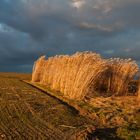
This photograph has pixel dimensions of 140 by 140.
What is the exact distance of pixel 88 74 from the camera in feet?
56.4

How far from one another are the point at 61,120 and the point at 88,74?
5.24 metres

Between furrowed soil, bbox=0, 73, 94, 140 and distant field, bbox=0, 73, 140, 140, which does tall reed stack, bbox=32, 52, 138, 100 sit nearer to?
distant field, bbox=0, 73, 140, 140

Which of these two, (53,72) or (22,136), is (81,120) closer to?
(22,136)

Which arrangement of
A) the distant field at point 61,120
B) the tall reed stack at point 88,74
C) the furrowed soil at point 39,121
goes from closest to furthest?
the furrowed soil at point 39,121 < the distant field at point 61,120 < the tall reed stack at point 88,74

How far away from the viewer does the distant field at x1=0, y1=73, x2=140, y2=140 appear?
1013 cm

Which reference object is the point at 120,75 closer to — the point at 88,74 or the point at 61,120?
the point at 88,74

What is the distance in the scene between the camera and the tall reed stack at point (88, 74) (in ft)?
56.7

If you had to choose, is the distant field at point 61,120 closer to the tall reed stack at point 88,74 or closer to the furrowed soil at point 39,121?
the furrowed soil at point 39,121

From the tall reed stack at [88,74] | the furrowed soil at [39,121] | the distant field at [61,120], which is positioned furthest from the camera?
the tall reed stack at [88,74]

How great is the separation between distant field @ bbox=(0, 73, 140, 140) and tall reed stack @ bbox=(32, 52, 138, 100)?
115 cm

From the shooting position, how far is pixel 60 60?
888 inches

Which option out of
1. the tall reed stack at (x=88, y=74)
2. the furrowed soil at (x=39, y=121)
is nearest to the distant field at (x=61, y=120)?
the furrowed soil at (x=39, y=121)

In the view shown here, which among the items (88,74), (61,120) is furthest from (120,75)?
(61,120)

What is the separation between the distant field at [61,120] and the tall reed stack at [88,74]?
1.15 meters
